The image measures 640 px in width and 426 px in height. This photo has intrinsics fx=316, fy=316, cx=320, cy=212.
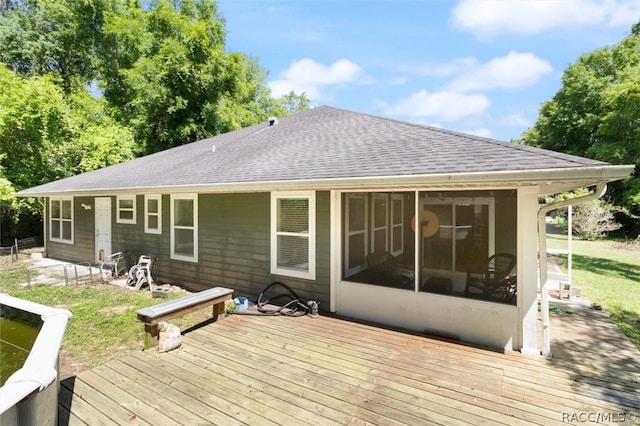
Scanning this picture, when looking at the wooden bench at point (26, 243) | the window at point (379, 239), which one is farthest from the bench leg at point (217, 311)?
the wooden bench at point (26, 243)

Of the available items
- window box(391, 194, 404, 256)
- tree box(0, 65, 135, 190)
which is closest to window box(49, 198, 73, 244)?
tree box(0, 65, 135, 190)

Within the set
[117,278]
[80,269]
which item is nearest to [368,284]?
[117,278]

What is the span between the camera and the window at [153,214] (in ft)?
25.7

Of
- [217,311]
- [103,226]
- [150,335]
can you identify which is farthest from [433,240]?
[103,226]

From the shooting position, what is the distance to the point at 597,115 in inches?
893

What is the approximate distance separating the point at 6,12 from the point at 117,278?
23.5m

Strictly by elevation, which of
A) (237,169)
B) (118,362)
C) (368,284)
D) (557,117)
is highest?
(557,117)

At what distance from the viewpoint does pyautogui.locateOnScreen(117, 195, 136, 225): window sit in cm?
854

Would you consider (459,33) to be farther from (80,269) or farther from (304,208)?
(80,269)

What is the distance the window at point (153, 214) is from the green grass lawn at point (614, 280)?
917cm

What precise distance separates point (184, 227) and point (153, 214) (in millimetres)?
1278

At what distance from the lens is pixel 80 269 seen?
938 centimetres

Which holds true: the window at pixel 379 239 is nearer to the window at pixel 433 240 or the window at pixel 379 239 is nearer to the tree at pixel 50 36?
the window at pixel 433 240

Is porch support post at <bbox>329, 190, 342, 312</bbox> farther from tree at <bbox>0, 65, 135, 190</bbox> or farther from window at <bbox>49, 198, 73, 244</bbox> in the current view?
tree at <bbox>0, 65, 135, 190</bbox>
